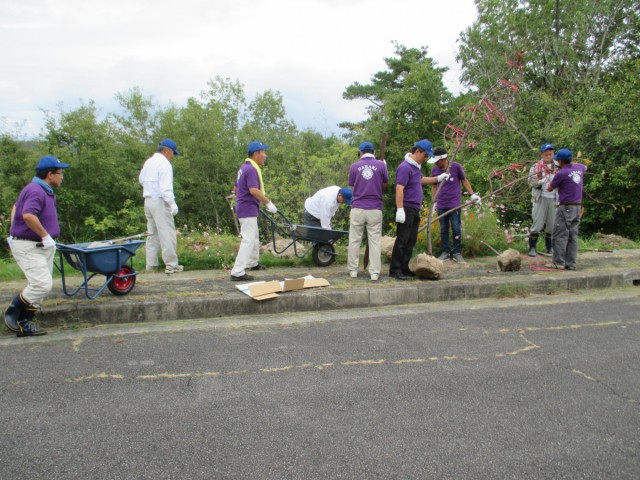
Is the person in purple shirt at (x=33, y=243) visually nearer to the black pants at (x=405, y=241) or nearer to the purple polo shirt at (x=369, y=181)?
the purple polo shirt at (x=369, y=181)

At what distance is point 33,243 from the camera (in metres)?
4.70

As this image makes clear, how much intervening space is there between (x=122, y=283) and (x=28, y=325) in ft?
3.94

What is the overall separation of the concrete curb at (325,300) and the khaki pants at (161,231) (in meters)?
1.75

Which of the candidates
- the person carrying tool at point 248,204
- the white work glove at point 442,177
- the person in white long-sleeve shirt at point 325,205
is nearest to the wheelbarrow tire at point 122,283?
the person carrying tool at point 248,204

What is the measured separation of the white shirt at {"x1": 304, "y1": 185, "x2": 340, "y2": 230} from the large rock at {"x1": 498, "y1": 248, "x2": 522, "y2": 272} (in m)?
2.72

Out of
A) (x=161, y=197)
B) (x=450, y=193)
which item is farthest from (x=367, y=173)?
(x=161, y=197)

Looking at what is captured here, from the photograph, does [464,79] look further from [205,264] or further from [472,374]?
[472,374]

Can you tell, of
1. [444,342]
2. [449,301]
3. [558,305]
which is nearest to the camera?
[444,342]

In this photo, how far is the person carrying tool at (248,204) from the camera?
22.0ft

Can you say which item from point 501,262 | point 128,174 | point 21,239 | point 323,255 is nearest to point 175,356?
point 21,239

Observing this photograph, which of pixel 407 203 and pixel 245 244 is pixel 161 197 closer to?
pixel 245 244

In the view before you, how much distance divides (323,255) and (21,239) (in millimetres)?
4472

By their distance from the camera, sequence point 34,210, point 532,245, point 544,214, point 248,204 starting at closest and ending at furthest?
point 34,210, point 248,204, point 544,214, point 532,245

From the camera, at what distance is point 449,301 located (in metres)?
6.49
